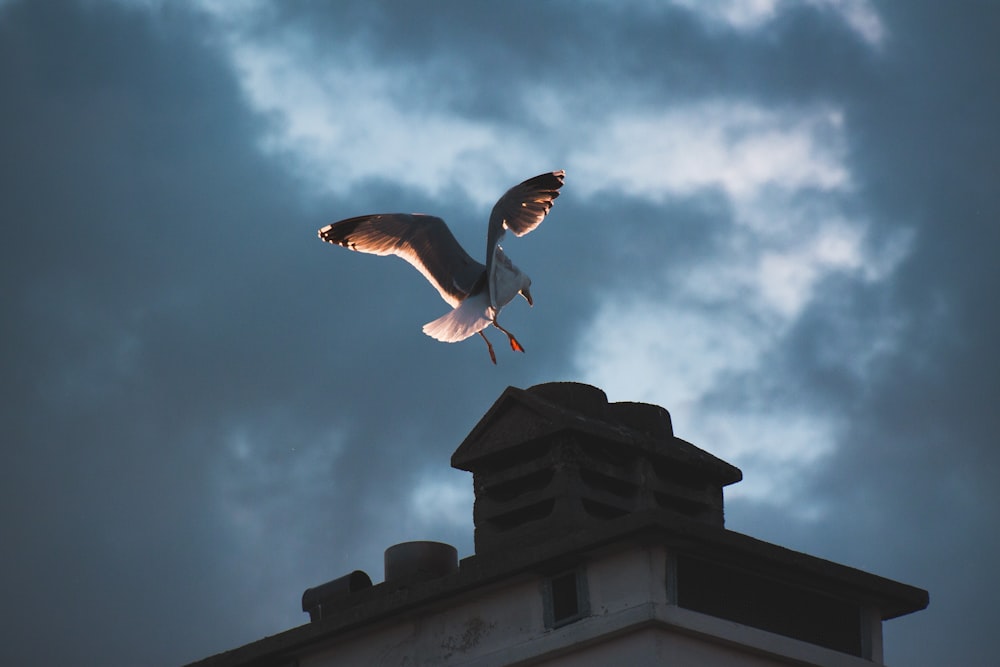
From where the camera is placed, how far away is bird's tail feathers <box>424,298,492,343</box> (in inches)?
682

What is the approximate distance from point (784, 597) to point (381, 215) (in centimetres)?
644

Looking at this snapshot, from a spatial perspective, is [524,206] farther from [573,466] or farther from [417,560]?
[417,560]

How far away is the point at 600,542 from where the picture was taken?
14.1m

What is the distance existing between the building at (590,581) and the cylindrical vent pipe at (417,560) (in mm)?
19

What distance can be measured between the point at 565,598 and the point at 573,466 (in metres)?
1.43

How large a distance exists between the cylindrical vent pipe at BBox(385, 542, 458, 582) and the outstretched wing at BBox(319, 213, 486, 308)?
2.94 m

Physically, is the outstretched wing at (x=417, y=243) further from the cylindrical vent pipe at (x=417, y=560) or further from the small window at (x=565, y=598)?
the small window at (x=565, y=598)

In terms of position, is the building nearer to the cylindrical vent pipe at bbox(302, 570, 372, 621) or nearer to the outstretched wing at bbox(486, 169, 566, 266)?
the cylindrical vent pipe at bbox(302, 570, 372, 621)

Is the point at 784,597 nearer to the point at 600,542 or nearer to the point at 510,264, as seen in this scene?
the point at 600,542

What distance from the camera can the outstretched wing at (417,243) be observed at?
18.3 meters

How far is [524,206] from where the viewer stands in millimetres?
17719

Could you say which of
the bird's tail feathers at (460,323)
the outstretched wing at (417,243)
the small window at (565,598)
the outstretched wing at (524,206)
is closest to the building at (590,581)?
the small window at (565,598)

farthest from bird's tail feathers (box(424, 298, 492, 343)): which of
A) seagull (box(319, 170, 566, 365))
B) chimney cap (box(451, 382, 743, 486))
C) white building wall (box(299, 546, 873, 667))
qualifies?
white building wall (box(299, 546, 873, 667))

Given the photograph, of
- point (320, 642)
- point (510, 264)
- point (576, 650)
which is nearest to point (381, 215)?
point (510, 264)
